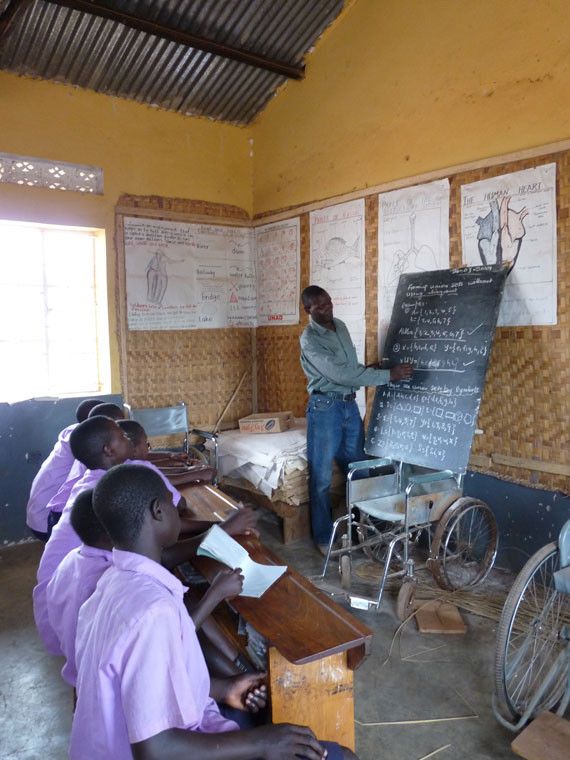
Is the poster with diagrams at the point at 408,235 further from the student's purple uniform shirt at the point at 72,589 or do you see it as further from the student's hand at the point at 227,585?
the student's purple uniform shirt at the point at 72,589

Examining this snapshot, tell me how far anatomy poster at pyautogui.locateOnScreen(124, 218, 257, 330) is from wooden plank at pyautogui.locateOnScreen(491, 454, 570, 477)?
2.74m

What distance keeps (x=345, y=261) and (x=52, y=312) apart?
2.40m

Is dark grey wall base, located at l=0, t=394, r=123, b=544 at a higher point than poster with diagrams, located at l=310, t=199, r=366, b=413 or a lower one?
lower

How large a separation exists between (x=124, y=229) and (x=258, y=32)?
184cm

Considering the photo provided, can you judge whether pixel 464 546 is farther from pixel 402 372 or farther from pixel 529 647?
pixel 402 372

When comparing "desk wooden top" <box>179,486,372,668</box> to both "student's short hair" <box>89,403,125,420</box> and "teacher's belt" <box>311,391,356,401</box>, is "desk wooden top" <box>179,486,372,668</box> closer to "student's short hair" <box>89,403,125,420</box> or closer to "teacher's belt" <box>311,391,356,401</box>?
"student's short hair" <box>89,403,125,420</box>

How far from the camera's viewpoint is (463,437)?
3.33m

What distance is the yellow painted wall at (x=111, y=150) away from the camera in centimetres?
427

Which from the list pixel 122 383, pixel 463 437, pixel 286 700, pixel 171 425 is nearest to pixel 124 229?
pixel 122 383

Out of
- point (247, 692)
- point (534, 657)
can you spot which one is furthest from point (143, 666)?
point (534, 657)

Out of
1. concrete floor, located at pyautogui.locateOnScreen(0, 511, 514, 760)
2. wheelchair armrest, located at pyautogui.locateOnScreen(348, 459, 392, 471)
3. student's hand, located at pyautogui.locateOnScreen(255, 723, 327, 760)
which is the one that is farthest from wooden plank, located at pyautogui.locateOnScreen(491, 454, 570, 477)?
student's hand, located at pyautogui.locateOnScreen(255, 723, 327, 760)

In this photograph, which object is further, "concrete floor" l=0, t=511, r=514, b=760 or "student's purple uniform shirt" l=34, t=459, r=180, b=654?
"concrete floor" l=0, t=511, r=514, b=760

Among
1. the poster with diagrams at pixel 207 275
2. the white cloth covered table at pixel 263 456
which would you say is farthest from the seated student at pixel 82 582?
the poster with diagrams at pixel 207 275

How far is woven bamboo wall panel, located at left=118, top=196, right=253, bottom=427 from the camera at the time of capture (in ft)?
16.0
